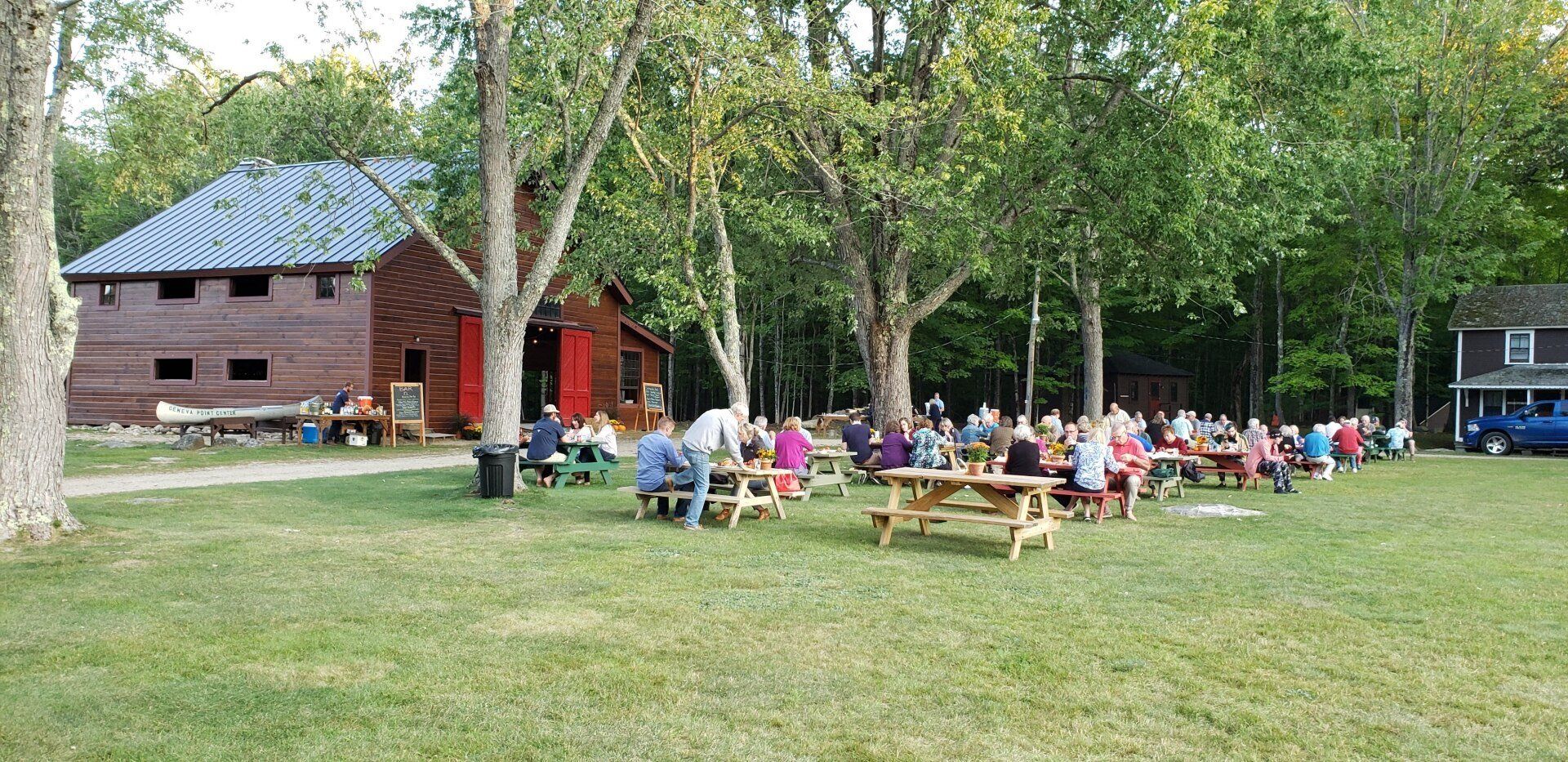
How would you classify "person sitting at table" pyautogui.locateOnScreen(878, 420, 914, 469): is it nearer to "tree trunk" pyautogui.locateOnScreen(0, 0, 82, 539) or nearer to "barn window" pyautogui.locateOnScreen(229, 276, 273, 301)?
"tree trunk" pyautogui.locateOnScreen(0, 0, 82, 539)

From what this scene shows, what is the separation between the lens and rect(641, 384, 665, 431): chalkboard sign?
31.8m

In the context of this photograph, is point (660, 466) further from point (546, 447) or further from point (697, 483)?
point (546, 447)

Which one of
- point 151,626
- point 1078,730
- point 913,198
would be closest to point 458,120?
point 913,198

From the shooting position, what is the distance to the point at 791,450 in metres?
13.0

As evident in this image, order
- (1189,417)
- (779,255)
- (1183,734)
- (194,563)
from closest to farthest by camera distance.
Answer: (1183,734) → (194,563) → (1189,417) → (779,255)

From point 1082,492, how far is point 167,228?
25.4m

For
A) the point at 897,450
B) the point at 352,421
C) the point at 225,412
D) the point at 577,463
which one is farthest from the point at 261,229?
the point at 897,450

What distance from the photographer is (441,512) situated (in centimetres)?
1136

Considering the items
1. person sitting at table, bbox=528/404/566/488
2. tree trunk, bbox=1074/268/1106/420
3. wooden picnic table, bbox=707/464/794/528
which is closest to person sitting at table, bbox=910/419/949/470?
wooden picnic table, bbox=707/464/794/528

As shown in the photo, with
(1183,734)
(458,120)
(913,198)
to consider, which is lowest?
(1183,734)

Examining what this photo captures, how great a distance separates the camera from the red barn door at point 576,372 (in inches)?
1120

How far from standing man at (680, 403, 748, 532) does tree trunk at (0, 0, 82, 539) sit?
5454mm

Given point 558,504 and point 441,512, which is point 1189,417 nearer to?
point 558,504

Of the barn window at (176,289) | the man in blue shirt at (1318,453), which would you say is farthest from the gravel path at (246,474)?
the man in blue shirt at (1318,453)
